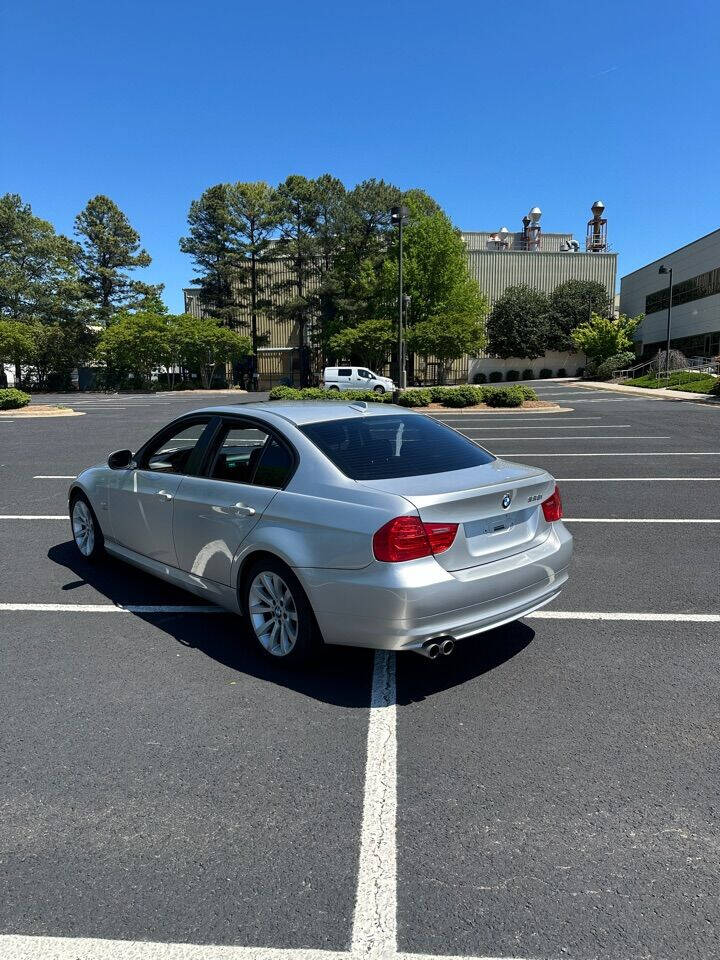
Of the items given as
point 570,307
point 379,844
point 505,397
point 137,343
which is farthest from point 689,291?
point 379,844

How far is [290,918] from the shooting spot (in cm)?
219

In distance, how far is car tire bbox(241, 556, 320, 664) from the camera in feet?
12.2

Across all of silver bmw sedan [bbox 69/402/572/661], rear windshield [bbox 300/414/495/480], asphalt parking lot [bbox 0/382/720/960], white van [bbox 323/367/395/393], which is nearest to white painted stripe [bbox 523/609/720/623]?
asphalt parking lot [bbox 0/382/720/960]

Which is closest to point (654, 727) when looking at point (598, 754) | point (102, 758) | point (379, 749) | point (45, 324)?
point (598, 754)

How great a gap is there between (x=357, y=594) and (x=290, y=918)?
5.00 ft

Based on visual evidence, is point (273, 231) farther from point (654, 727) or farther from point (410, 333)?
point (654, 727)

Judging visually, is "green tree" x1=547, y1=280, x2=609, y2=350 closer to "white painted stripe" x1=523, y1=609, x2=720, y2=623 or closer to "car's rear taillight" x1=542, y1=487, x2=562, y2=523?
"white painted stripe" x1=523, y1=609, x2=720, y2=623

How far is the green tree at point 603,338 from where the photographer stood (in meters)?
57.0

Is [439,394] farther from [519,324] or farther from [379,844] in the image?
[519,324]

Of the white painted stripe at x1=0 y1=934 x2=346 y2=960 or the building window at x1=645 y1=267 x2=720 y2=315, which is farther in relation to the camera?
Result: the building window at x1=645 y1=267 x2=720 y2=315

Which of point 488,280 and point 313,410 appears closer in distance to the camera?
point 313,410

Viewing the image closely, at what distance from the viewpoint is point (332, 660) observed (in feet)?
13.5

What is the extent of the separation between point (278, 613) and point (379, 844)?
160 centimetres

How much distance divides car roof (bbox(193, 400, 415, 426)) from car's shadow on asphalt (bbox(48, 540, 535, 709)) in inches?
57.4
